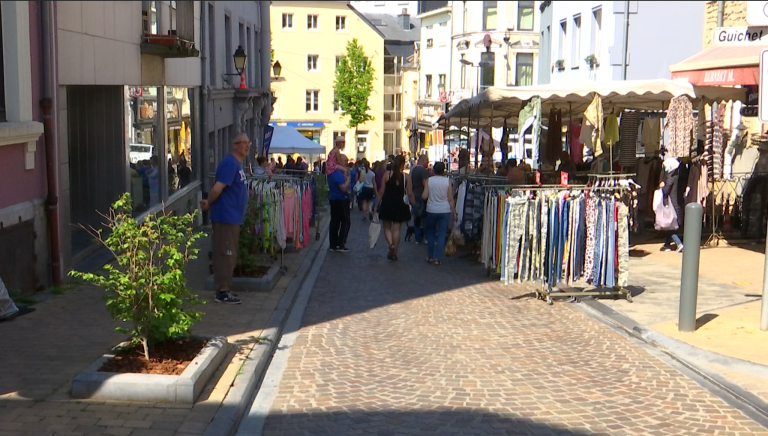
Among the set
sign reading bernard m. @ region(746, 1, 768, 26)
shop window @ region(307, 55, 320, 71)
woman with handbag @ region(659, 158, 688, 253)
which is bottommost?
woman with handbag @ region(659, 158, 688, 253)

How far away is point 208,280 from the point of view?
10.6 metres

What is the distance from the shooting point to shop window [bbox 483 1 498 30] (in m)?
48.9

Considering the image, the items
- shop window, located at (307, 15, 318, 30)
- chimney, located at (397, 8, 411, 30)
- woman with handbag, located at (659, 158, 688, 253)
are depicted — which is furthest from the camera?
chimney, located at (397, 8, 411, 30)

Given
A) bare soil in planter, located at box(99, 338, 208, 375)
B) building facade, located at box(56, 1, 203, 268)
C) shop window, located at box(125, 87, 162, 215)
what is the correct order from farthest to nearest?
1. shop window, located at box(125, 87, 162, 215)
2. building facade, located at box(56, 1, 203, 268)
3. bare soil in planter, located at box(99, 338, 208, 375)

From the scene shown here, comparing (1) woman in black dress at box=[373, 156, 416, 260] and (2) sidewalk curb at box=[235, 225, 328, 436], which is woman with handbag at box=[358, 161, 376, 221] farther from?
(2) sidewalk curb at box=[235, 225, 328, 436]

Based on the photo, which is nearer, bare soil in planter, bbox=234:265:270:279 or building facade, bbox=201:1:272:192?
bare soil in planter, bbox=234:265:270:279

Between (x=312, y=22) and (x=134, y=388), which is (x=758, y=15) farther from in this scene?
(x=312, y=22)

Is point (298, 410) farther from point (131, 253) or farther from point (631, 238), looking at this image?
point (631, 238)

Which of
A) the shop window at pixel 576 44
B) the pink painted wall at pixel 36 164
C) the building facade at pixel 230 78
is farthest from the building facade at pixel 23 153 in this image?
the shop window at pixel 576 44

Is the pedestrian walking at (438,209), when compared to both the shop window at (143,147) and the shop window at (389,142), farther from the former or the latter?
the shop window at (389,142)

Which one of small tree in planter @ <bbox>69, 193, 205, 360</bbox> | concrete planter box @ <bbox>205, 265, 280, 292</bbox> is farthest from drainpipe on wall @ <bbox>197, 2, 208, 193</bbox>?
small tree in planter @ <bbox>69, 193, 205, 360</bbox>

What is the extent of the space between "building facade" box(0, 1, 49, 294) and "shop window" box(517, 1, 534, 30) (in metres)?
40.7

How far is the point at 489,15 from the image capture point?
49.2 meters

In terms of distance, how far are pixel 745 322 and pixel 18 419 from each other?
6897mm
